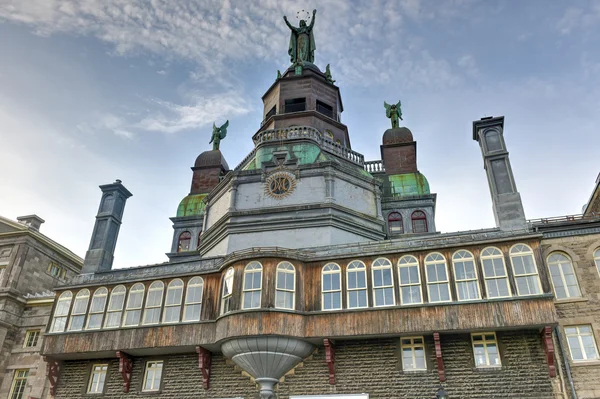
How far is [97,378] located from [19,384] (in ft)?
26.5

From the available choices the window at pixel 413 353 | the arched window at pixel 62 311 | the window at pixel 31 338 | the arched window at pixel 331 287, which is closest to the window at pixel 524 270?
the window at pixel 413 353

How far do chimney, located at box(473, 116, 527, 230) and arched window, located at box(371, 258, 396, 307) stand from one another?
21.7 feet

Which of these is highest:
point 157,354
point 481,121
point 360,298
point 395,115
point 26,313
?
point 395,115

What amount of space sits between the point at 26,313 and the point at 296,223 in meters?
19.7

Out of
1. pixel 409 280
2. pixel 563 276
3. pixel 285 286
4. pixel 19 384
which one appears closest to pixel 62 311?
pixel 19 384

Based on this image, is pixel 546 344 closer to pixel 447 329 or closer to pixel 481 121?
pixel 447 329

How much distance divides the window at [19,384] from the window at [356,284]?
2181 cm

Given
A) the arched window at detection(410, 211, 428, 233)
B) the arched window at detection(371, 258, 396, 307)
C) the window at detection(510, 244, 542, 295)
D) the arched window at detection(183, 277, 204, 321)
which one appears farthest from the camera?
the arched window at detection(410, 211, 428, 233)

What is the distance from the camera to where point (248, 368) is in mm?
21281

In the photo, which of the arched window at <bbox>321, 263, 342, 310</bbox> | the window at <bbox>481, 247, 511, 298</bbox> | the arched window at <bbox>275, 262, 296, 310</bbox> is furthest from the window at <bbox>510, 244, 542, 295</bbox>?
the arched window at <bbox>275, 262, 296, 310</bbox>

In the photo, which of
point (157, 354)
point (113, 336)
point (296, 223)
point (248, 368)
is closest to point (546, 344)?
point (248, 368)

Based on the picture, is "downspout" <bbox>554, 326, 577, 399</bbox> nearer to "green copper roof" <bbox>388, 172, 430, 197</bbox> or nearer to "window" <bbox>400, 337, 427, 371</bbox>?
"window" <bbox>400, 337, 427, 371</bbox>

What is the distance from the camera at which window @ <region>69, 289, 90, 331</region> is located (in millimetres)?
25225

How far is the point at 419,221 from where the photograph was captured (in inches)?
1313
